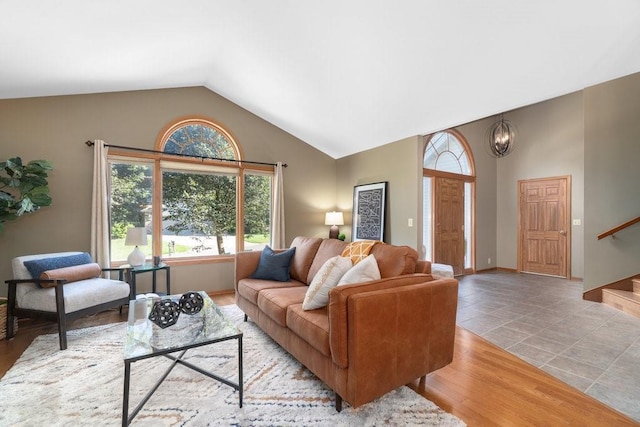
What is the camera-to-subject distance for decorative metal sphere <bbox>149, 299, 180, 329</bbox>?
1.93 metres

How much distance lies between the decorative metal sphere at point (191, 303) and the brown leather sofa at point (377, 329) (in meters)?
0.58

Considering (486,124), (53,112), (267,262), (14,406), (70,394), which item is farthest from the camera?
(486,124)

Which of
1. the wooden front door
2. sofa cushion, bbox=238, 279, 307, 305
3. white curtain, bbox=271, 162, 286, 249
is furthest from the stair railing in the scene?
white curtain, bbox=271, 162, 286, 249

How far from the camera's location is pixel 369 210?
189 inches

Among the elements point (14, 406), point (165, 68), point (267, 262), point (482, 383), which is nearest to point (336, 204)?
point (267, 262)

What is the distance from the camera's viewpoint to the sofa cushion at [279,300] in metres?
2.27

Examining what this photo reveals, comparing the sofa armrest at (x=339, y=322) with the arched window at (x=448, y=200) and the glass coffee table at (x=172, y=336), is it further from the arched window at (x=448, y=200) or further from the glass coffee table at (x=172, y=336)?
the arched window at (x=448, y=200)

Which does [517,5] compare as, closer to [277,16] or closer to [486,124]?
[277,16]

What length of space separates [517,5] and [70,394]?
13.6ft

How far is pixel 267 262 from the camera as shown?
3244mm

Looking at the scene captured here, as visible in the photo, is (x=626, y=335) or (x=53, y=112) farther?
(x=53, y=112)

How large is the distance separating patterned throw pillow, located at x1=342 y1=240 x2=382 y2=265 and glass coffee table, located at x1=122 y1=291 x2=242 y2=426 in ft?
3.58

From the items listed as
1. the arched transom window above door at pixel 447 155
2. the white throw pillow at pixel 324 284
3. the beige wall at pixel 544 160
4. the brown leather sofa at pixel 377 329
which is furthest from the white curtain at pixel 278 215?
the beige wall at pixel 544 160

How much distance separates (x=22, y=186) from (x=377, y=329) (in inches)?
157
